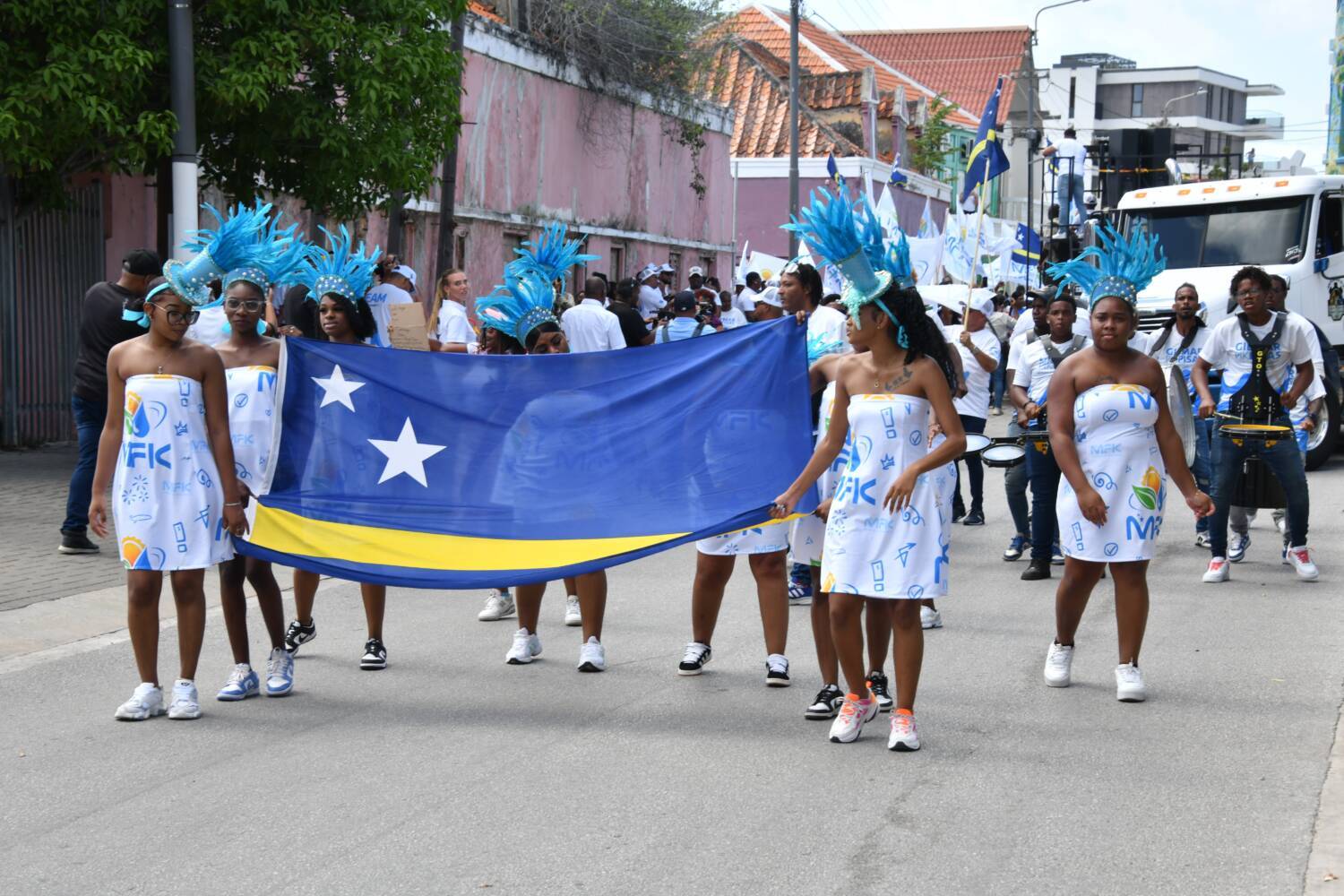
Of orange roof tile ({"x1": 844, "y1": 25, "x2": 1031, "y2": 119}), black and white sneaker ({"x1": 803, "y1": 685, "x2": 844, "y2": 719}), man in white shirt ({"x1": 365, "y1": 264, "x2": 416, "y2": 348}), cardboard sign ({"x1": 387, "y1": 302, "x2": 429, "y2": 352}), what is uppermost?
orange roof tile ({"x1": 844, "y1": 25, "x2": 1031, "y2": 119})

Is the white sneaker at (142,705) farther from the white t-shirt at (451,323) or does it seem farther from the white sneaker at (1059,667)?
the white t-shirt at (451,323)

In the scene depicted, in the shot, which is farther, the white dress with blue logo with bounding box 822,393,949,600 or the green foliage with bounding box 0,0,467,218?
the green foliage with bounding box 0,0,467,218

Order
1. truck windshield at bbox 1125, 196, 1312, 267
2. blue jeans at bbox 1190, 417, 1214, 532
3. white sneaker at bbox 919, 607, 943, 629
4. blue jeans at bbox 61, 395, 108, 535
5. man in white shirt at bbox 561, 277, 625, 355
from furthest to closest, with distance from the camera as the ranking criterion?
truck windshield at bbox 1125, 196, 1312, 267, man in white shirt at bbox 561, 277, 625, 355, blue jeans at bbox 1190, 417, 1214, 532, blue jeans at bbox 61, 395, 108, 535, white sneaker at bbox 919, 607, 943, 629

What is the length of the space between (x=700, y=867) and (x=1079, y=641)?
4.23 meters

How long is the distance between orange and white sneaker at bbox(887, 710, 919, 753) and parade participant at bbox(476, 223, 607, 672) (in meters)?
1.74

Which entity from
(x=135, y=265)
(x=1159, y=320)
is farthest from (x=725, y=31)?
(x=135, y=265)

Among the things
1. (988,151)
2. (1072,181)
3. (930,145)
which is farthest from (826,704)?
(930,145)

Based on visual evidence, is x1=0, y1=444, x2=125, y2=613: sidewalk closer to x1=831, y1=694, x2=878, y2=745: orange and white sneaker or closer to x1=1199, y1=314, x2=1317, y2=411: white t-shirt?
x1=831, y1=694, x2=878, y2=745: orange and white sneaker

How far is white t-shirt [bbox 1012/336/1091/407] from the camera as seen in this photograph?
1117cm

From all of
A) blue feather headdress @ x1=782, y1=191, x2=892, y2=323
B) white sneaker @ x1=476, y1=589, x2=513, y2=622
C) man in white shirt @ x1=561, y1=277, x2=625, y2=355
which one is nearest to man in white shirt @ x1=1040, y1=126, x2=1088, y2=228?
man in white shirt @ x1=561, y1=277, x2=625, y2=355

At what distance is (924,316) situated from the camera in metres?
6.49

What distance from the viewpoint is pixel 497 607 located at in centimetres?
951

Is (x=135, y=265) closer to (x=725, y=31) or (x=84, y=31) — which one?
(x=84, y=31)

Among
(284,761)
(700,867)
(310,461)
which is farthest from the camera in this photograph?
(310,461)
